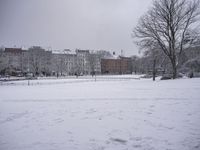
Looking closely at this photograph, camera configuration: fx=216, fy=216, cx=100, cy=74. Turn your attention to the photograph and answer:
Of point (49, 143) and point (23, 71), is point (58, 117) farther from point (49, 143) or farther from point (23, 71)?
point (23, 71)

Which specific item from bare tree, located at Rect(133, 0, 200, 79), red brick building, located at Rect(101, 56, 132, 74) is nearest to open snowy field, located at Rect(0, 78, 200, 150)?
bare tree, located at Rect(133, 0, 200, 79)

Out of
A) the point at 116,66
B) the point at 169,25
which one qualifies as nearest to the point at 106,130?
the point at 169,25

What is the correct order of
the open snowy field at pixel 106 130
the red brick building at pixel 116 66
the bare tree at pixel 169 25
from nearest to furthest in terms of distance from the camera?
1. the open snowy field at pixel 106 130
2. the bare tree at pixel 169 25
3. the red brick building at pixel 116 66

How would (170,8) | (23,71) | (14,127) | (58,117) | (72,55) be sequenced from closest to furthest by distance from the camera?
(14,127)
(58,117)
(170,8)
(23,71)
(72,55)

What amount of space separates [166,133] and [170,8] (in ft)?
115

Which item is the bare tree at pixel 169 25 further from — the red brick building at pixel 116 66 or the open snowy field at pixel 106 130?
the red brick building at pixel 116 66

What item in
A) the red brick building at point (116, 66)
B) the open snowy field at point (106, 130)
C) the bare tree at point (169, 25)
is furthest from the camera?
the red brick building at point (116, 66)

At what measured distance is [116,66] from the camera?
503ft

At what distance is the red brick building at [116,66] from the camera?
488 feet

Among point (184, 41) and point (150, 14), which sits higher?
point (150, 14)

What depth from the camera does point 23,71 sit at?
10862 cm

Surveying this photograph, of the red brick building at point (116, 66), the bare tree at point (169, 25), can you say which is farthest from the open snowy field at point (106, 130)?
the red brick building at point (116, 66)

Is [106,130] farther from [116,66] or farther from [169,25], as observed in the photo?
[116,66]

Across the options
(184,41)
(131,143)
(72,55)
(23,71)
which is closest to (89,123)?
(131,143)
